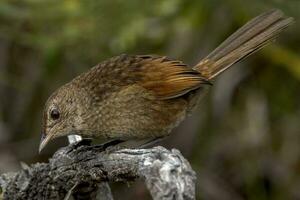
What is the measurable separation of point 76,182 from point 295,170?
3.54m

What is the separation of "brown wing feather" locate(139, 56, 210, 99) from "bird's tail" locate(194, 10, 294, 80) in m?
0.34

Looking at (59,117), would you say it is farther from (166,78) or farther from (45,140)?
(166,78)

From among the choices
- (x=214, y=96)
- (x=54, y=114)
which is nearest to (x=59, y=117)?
(x=54, y=114)

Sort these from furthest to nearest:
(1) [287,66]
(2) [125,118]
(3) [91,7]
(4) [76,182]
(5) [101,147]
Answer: (1) [287,66] → (3) [91,7] → (2) [125,118] → (5) [101,147] → (4) [76,182]

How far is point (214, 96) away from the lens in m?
7.43

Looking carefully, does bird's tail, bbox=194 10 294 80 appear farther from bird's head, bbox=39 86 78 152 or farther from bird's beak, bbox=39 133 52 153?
bird's beak, bbox=39 133 52 153

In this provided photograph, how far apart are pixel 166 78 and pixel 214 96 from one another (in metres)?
2.06

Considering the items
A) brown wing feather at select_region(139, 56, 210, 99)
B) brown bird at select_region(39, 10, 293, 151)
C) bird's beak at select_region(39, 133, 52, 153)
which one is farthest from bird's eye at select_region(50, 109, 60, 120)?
brown wing feather at select_region(139, 56, 210, 99)

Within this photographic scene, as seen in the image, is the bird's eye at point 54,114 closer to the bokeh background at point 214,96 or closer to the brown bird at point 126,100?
the brown bird at point 126,100

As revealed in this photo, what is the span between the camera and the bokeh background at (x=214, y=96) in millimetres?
7141

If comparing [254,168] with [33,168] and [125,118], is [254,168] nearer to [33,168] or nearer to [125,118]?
[125,118]

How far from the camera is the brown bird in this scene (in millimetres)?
5141

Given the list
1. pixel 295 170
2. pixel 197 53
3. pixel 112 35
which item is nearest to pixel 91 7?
pixel 112 35

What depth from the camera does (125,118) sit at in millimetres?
5113
